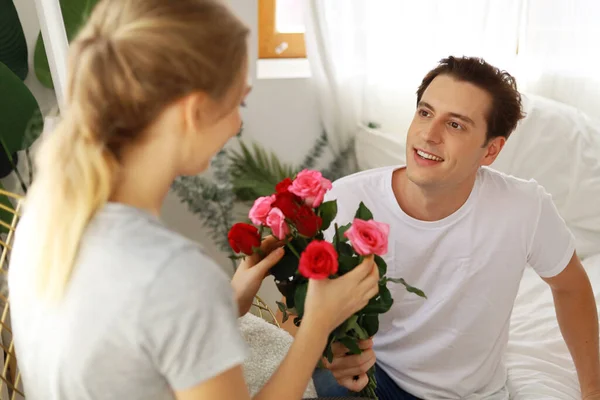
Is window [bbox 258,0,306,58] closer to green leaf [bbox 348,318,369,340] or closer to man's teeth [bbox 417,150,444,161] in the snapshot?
man's teeth [bbox 417,150,444,161]

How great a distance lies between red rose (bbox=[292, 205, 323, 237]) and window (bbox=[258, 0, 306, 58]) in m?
1.69

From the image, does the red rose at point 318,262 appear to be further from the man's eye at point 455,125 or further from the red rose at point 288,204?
the man's eye at point 455,125

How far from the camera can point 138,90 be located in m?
0.71

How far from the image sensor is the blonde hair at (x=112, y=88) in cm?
71

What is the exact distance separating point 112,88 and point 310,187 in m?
0.38

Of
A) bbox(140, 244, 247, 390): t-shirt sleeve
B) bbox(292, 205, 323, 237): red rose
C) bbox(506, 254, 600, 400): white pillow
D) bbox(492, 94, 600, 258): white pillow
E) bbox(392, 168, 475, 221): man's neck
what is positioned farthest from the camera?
bbox(492, 94, 600, 258): white pillow

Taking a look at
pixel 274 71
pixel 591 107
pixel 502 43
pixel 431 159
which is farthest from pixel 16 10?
pixel 591 107

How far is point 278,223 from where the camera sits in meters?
1.01

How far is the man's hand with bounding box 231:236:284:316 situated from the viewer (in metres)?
1.07

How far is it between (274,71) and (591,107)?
135cm

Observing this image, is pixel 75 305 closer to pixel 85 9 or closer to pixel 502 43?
pixel 85 9

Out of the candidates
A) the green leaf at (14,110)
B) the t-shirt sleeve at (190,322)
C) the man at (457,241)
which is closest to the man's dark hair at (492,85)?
the man at (457,241)

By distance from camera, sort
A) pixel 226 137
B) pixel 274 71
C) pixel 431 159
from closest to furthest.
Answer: pixel 226 137, pixel 431 159, pixel 274 71

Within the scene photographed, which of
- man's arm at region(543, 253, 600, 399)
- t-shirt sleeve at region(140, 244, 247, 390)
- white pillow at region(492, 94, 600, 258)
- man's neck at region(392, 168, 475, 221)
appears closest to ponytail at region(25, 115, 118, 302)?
t-shirt sleeve at region(140, 244, 247, 390)
